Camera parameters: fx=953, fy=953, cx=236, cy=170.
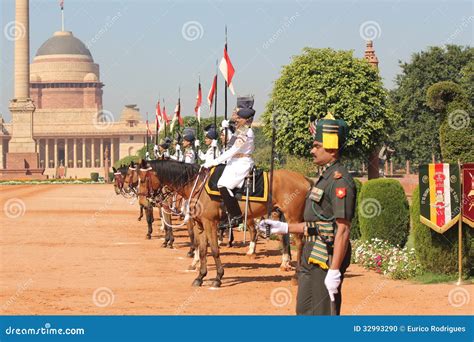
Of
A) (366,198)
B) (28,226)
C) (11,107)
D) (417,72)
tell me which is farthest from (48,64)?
(366,198)

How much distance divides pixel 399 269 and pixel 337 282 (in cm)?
891

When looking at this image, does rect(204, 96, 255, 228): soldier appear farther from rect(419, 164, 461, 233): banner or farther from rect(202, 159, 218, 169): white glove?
rect(419, 164, 461, 233): banner

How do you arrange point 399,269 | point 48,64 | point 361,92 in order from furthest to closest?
point 48,64
point 361,92
point 399,269

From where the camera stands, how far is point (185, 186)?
54.3ft

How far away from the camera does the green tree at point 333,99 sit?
2186 inches

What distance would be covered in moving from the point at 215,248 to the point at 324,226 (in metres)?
7.54

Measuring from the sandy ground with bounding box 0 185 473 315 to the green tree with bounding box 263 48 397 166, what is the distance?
31079 millimetres

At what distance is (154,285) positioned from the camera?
15.7m

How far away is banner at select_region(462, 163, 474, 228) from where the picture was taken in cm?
1512

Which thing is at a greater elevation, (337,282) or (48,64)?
(48,64)

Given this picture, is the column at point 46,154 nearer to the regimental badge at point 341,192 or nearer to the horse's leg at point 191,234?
the horse's leg at point 191,234

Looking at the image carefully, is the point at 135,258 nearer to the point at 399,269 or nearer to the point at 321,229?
the point at 399,269

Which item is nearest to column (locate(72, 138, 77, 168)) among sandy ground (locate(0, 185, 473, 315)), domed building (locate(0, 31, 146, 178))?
domed building (locate(0, 31, 146, 178))

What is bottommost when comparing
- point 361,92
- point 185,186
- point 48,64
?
point 185,186
